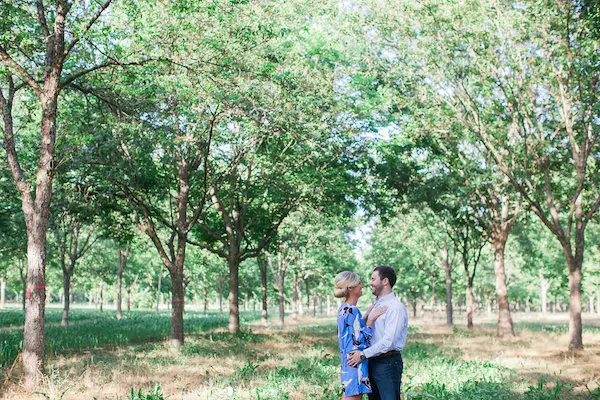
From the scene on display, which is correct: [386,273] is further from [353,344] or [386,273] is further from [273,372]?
[273,372]

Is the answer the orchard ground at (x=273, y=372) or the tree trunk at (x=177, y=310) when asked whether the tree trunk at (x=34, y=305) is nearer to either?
the orchard ground at (x=273, y=372)

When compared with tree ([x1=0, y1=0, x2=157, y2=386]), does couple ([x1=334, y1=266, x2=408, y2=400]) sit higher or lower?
lower

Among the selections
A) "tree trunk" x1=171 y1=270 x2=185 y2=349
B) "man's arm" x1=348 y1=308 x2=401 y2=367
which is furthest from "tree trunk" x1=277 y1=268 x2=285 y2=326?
"man's arm" x1=348 y1=308 x2=401 y2=367

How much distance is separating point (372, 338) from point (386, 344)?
0.36 m

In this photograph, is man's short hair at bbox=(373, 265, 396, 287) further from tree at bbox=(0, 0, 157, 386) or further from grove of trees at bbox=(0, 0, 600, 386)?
tree at bbox=(0, 0, 157, 386)

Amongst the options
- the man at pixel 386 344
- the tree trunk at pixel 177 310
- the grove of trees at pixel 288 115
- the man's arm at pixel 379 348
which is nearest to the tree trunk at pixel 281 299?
the grove of trees at pixel 288 115

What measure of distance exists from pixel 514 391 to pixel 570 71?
35.1 ft

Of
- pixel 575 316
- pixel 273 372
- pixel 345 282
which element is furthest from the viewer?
pixel 575 316

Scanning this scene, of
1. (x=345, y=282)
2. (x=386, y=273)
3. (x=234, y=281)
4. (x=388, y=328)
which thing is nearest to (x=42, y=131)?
(x=345, y=282)

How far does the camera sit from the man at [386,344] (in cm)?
501

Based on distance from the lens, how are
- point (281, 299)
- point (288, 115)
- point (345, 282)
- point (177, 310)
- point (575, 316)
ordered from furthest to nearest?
point (281, 299)
point (177, 310)
point (575, 316)
point (288, 115)
point (345, 282)

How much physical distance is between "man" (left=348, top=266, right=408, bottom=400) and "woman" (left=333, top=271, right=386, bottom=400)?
Result: 10 cm

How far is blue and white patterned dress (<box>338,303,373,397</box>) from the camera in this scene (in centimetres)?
507

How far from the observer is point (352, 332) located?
517 cm
